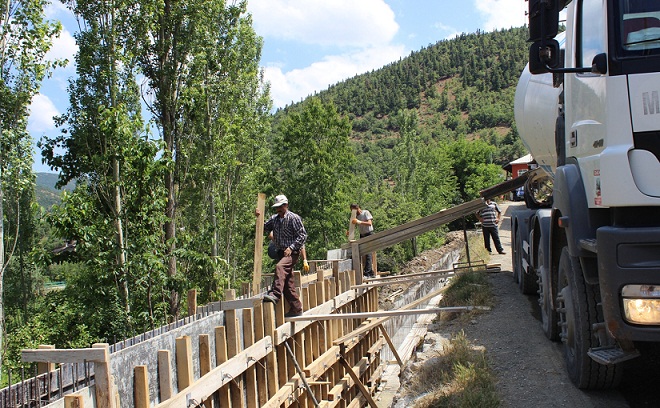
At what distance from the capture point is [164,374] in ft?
18.2

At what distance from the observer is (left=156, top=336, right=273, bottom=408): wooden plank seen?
5613mm

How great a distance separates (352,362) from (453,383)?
20.3 feet

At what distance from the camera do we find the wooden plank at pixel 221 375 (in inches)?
221

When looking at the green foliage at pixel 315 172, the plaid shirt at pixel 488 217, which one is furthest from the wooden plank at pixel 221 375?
the green foliage at pixel 315 172

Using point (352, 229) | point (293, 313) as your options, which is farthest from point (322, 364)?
point (352, 229)

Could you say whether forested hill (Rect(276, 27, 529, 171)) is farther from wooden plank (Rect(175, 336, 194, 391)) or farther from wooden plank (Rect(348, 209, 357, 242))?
wooden plank (Rect(175, 336, 194, 391))

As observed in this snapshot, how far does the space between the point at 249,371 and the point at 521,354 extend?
324 cm

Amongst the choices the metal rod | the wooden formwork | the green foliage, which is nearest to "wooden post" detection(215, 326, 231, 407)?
the wooden formwork

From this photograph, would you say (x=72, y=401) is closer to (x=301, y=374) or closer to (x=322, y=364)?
(x=301, y=374)

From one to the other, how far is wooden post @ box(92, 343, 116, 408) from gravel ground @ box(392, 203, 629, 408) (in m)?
3.49

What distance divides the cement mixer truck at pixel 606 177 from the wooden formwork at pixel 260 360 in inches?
142

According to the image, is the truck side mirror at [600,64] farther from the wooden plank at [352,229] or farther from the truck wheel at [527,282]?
the wooden plank at [352,229]

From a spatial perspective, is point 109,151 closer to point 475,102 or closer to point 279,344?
point 279,344

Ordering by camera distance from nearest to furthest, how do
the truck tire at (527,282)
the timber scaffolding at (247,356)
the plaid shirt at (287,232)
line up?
the timber scaffolding at (247,356), the plaid shirt at (287,232), the truck tire at (527,282)
